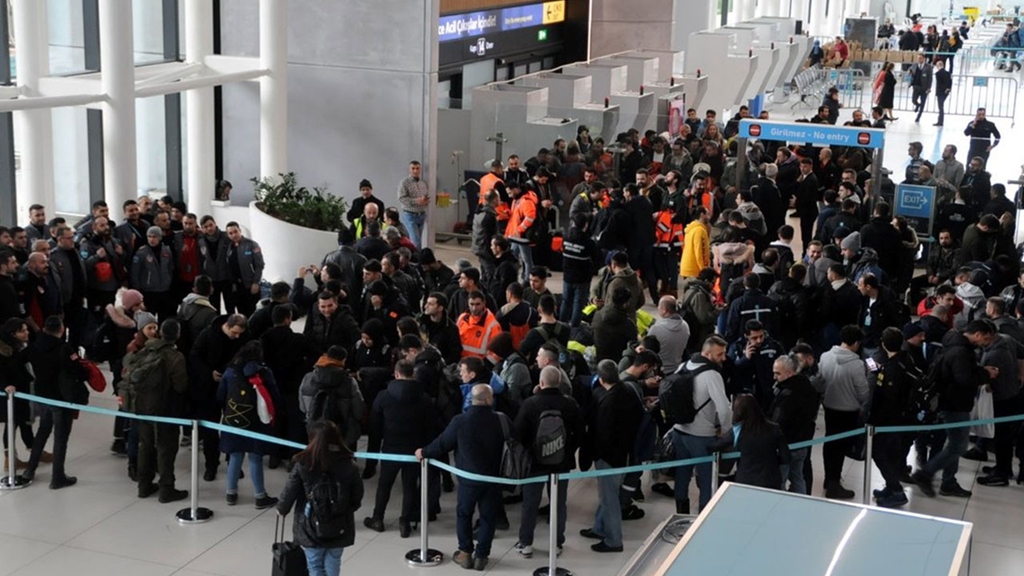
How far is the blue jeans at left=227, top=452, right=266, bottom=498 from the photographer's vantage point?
9.34 m

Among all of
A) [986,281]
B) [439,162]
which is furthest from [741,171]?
[986,281]

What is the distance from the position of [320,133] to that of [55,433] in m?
9.40

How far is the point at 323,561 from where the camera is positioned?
7.52 meters

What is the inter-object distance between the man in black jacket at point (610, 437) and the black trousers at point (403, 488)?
1.16 meters

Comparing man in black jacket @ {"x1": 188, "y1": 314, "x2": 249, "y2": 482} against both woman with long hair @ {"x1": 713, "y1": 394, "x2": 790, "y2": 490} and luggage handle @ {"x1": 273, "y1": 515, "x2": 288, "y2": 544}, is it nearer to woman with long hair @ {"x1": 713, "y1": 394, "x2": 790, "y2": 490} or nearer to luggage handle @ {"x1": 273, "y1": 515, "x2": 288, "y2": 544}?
luggage handle @ {"x1": 273, "y1": 515, "x2": 288, "y2": 544}

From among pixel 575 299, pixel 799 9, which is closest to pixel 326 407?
pixel 575 299

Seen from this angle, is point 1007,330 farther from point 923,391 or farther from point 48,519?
point 48,519

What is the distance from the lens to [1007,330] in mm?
10242

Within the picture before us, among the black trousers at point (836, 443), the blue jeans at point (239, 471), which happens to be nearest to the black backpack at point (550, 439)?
the blue jeans at point (239, 471)

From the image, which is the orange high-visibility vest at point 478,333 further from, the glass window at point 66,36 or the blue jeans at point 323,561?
the glass window at point 66,36

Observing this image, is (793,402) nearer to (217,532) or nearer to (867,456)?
(867,456)

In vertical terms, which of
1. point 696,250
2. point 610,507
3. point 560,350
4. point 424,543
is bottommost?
point 424,543

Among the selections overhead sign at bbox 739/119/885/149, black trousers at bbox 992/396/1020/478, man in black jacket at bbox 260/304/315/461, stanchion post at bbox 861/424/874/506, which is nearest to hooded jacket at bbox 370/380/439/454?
man in black jacket at bbox 260/304/315/461

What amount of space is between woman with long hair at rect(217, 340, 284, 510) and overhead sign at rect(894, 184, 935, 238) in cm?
991
